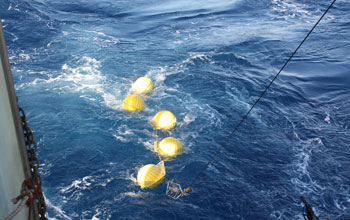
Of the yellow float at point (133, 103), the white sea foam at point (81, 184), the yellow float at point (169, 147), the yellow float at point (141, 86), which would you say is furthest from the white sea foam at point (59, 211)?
the yellow float at point (141, 86)

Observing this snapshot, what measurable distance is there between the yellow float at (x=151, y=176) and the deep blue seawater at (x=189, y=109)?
0.35 meters

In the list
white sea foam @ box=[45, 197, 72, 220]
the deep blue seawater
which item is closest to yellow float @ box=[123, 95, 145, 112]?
the deep blue seawater

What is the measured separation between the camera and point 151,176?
10586mm

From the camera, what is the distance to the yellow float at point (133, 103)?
14780mm

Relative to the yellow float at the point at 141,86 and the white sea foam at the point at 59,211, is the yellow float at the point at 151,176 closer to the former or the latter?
the white sea foam at the point at 59,211

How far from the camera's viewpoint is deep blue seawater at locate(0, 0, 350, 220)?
425 inches

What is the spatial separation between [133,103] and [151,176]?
5.07m

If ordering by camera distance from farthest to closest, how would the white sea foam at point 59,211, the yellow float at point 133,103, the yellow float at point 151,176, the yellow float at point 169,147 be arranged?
1. the yellow float at point 133,103
2. the yellow float at point 169,147
3. the yellow float at point 151,176
4. the white sea foam at point 59,211

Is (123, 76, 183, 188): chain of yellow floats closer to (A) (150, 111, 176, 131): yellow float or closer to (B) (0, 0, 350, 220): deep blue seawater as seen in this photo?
(A) (150, 111, 176, 131): yellow float

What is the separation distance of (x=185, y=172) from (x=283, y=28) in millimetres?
20985

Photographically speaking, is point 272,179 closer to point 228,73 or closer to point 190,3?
point 228,73

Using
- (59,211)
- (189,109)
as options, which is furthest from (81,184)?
(189,109)

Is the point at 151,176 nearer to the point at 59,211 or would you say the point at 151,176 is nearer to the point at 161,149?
the point at 161,149

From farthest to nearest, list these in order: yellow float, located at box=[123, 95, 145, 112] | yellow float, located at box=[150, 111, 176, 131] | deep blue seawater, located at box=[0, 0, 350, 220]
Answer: yellow float, located at box=[123, 95, 145, 112] < yellow float, located at box=[150, 111, 176, 131] < deep blue seawater, located at box=[0, 0, 350, 220]
